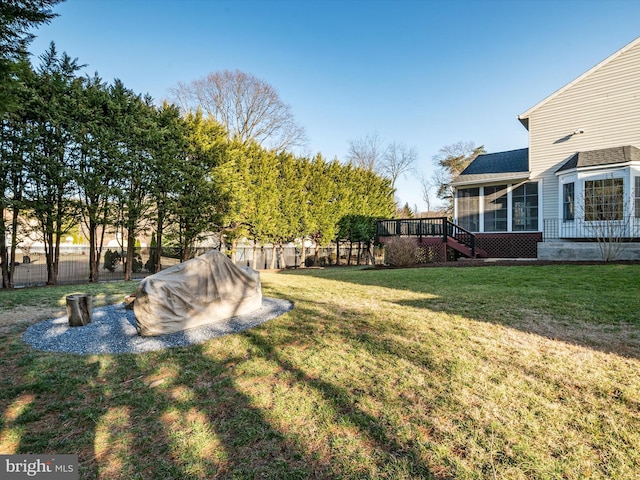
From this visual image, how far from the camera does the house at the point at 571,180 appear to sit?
414 inches

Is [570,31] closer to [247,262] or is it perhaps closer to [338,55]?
[338,55]

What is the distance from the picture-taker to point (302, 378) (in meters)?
2.81

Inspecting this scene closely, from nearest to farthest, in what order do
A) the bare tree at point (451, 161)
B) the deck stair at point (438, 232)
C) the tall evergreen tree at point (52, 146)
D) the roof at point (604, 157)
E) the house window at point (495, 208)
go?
the tall evergreen tree at point (52, 146)
the roof at point (604, 157)
the deck stair at point (438, 232)
the house window at point (495, 208)
the bare tree at point (451, 161)

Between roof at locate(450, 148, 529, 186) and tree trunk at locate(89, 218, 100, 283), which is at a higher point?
roof at locate(450, 148, 529, 186)

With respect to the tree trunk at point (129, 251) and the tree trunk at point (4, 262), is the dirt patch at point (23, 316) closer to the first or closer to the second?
the tree trunk at point (4, 262)

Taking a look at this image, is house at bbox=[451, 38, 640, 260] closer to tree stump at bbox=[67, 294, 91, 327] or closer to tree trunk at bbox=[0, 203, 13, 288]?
tree stump at bbox=[67, 294, 91, 327]

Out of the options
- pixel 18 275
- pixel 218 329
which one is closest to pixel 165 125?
pixel 18 275

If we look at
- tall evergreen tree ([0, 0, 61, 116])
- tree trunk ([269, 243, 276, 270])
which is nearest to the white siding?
tree trunk ([269, 243, 276, 270])

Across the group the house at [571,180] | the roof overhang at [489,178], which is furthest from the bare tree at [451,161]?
the roof overhang at [489,178]

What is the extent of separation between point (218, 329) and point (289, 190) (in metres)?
10.2

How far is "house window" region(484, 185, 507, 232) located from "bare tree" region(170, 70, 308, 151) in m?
15.2

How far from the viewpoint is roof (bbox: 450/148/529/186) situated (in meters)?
13.9

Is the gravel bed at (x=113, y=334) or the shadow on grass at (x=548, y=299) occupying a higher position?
the shadow on grass at (x=548, y=299)

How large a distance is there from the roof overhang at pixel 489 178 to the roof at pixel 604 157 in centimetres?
148
